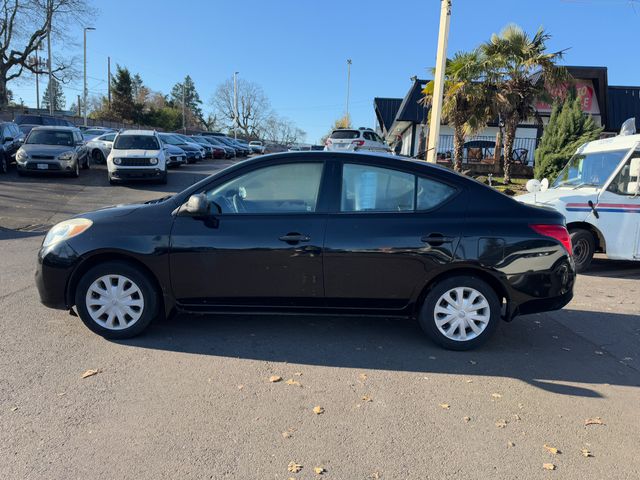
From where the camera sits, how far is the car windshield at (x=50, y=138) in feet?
54.9

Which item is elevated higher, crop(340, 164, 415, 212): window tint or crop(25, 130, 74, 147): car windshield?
crop(25, 130, 74, 147): car windshield

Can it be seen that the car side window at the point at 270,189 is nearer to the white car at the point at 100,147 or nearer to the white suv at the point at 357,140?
the white suv at the point at 357,140

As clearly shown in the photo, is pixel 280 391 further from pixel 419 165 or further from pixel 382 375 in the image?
pixel 419 165

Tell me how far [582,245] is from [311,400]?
6.16 metres

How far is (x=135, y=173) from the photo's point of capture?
1617 cm

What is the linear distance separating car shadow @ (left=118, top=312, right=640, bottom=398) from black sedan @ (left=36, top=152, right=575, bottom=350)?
0.27m

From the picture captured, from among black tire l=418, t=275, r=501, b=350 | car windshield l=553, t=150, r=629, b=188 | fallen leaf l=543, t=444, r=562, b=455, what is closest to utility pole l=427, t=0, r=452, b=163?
car windshield l=553, t=150, r=629, b=188

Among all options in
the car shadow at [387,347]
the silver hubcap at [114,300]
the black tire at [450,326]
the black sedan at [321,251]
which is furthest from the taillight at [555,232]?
the silver hubcap at [114,300]

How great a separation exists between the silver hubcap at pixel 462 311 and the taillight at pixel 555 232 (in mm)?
769

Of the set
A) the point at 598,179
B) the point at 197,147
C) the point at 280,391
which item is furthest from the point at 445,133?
the point at 280,391

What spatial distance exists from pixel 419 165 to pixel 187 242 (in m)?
2.18

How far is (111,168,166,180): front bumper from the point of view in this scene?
632 inches

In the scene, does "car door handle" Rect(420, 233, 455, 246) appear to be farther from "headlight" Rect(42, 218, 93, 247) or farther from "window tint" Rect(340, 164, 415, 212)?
"headlight" Rect(42, 218, 93, 247)

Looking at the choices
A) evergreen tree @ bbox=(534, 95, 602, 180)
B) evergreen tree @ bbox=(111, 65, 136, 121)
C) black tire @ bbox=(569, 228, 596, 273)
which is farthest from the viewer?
evergreen tree @ bbox=(111, 65, 136, 121)
